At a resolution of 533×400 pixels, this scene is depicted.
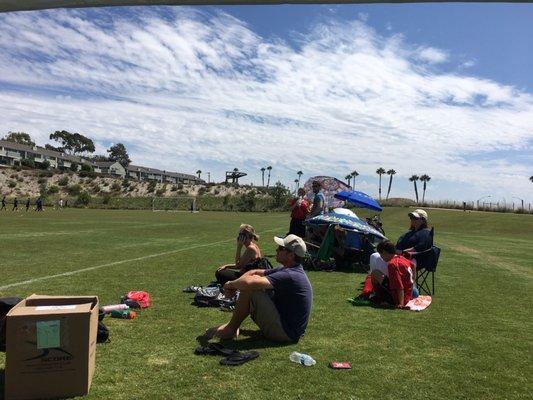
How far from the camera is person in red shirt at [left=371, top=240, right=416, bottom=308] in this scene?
7.76m

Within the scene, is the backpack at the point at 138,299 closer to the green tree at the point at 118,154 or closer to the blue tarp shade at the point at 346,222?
the blue tarp shade at the point at 346,222

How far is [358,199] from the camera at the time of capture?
1616 centimetres

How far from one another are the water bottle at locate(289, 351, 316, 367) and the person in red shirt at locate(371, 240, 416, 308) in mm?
3062

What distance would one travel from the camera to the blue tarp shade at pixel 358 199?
52.9 feet

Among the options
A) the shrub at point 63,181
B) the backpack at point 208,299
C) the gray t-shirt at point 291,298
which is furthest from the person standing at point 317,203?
the shrub at point 63,181

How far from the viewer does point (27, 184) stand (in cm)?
10100

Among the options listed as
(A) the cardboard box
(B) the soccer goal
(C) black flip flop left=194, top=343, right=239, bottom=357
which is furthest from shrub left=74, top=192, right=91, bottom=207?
(A) the cardboard box

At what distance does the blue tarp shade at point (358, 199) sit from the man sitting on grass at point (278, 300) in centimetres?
1064

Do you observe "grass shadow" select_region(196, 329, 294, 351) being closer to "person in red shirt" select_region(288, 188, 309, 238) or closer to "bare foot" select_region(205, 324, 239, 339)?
"bare foot" select_region(205, 324, 239, 339)

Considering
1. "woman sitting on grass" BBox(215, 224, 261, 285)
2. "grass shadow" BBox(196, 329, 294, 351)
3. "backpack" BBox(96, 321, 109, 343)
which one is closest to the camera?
"backpack" BBox(96, 321, 109, 343)

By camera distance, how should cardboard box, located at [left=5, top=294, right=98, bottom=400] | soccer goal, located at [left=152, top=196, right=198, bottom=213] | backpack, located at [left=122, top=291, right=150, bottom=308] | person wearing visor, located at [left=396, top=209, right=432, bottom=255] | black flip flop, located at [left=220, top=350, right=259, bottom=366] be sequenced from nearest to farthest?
cardboard box, located at [left=5, top=294, right=98, bottom=400]
black flip flop, located at [left=220, top=350, right=259, bottom=366]
backpack, located at [left=122, top=291, right=150, bottom=308]
person wearing visor, located at [left=396, top=209, right=432, bottom=255]
soccer goal, located at [left=152, top=196, right=198, bottom=213]

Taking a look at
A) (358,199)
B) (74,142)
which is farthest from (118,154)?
(358,199)

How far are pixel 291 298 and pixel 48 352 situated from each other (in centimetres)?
273

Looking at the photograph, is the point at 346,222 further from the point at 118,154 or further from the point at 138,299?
the point at 118,154
